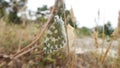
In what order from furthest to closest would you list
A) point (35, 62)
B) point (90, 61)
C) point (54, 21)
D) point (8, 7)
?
point (8, 7) < point (90, 61) < point (35, 62) < point (54, 21)

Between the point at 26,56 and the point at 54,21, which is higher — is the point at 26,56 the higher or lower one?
the lower one

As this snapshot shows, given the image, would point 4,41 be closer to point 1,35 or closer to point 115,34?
point 1,35

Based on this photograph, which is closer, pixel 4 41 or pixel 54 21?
pixel 54 21

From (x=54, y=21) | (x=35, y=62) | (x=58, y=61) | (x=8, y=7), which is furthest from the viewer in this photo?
(x=8, y=7)

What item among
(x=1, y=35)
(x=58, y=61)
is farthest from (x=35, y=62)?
(x=1, y=35)

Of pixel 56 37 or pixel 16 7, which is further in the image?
pixel 16 7

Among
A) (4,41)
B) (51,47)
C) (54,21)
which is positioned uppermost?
(54,21)

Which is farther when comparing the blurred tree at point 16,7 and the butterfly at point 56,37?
the blurred tree at point 16,7

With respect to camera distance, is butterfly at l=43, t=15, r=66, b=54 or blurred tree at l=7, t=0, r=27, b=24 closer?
butterfly at l=43, t=15, r=66, b=54
